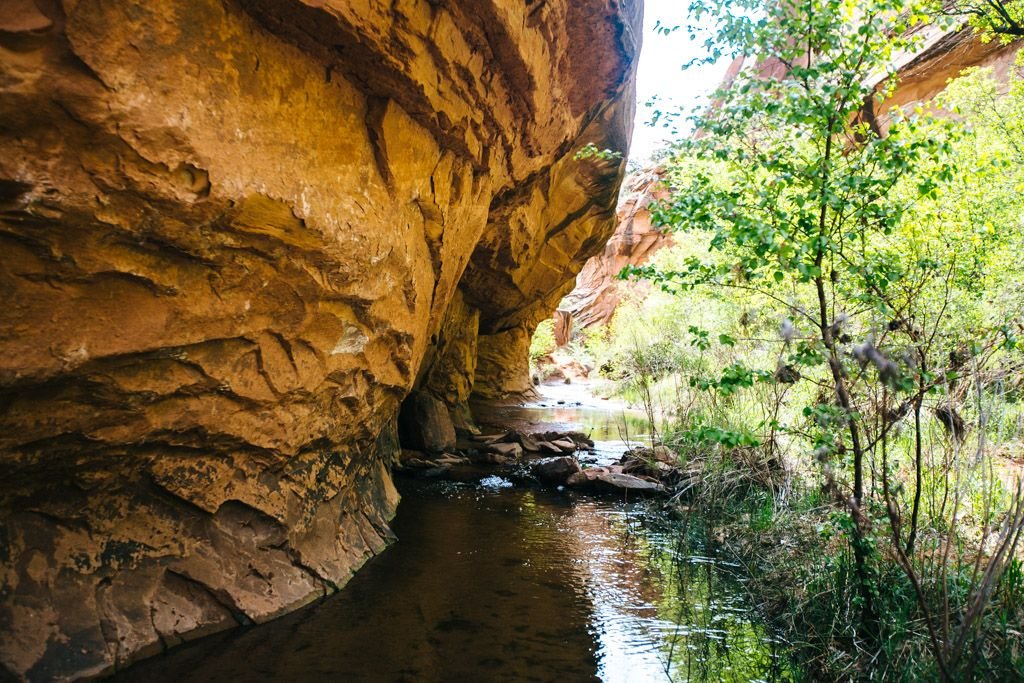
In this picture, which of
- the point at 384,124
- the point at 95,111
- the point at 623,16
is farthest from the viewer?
the point at 623,16

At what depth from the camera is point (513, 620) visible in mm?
4820

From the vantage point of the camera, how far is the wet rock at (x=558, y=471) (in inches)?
392

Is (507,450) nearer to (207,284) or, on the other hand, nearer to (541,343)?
(207,284)

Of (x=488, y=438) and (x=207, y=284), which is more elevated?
(x=207, y=284)

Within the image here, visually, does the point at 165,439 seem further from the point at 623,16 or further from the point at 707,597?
the point at 623,16

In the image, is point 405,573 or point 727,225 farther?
point 405,573

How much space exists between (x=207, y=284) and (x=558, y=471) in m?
7.12

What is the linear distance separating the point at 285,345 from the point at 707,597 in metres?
4.32

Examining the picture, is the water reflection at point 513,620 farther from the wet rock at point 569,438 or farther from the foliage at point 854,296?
the wet rock at point 569,438

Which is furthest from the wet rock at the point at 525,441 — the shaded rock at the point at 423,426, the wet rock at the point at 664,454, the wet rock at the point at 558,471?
the wet rock at the point at 664,454

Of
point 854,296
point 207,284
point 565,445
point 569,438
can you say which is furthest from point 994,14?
point 569,438

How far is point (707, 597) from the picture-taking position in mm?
5488

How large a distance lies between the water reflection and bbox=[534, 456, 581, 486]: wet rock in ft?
8.16

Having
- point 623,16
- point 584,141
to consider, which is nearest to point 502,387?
point 584,141
